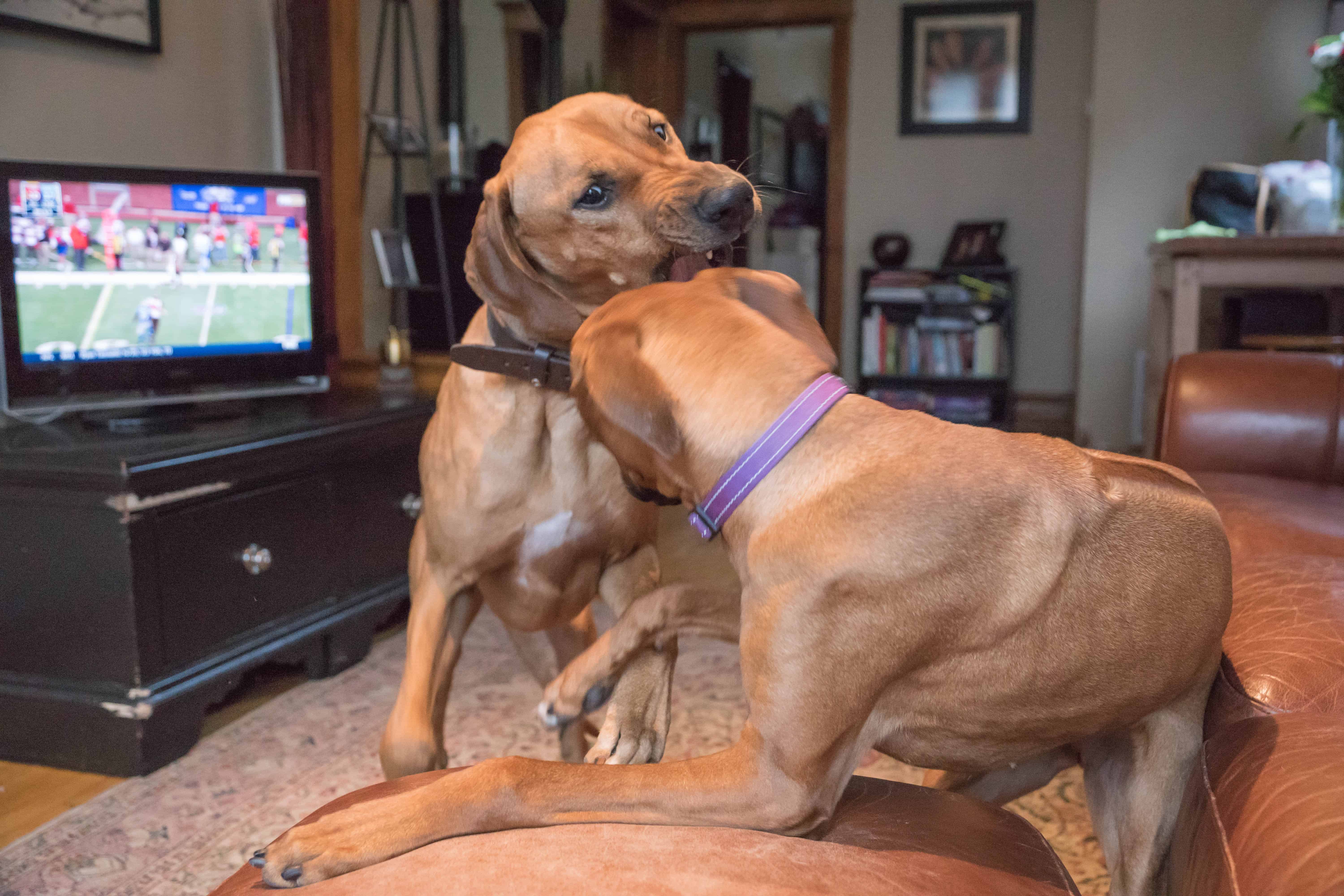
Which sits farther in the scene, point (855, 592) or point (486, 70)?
point (486, 70)

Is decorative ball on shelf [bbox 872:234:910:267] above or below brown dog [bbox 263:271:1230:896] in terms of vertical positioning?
above

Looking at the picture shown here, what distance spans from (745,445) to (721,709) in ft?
5.66

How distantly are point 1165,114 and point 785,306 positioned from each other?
15.9 feet

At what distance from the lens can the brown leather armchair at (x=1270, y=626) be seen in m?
0.82

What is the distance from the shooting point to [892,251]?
6.13 m

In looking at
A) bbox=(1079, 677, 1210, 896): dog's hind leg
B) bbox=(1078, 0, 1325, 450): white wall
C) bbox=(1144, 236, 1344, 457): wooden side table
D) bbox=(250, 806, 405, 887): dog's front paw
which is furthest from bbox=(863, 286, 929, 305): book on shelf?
bbox=(250, 806, 405, 887): dog's front paw

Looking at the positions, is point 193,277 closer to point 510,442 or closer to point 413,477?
point 413,477

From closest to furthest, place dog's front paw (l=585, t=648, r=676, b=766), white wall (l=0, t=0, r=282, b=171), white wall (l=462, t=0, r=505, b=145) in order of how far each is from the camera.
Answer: dog's front paw (l=585, t=648, r=676, b=766)
white wall (l=0, t=0, r=282, b=171)
white wall (l=462, t=0, r=505, b=145)

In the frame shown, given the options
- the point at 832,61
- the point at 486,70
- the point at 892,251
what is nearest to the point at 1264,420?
the point at 486,70

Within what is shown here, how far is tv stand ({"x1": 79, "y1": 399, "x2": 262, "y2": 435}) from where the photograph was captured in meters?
2.54

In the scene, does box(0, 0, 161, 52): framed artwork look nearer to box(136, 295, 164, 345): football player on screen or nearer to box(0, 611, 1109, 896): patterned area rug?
box(136, 295, 164, 345): football player on screen

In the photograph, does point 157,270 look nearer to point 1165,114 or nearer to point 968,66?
point 1165,114

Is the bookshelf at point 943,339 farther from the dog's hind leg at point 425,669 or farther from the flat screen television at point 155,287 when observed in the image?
the dog's hind leg at point 425,669

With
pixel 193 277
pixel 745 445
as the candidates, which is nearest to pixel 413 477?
pixel 193 277
